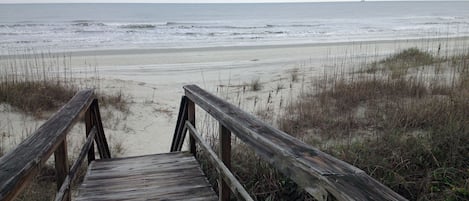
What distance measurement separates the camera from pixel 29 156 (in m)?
1.79

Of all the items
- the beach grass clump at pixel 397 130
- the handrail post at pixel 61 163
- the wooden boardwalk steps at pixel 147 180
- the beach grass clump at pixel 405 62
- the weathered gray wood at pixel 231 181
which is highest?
the beach grass clump at pixel 405 62

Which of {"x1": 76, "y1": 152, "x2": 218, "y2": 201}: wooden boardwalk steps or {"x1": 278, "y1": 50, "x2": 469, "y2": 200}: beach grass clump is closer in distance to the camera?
{"x1": 76, "y1": 152, "x2": 218, "y2": 201}: wooden boardwalk steps

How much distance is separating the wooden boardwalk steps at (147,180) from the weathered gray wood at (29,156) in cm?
77

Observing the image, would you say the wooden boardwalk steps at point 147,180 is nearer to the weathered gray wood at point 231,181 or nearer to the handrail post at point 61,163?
the weathered gray wood at point 231,181

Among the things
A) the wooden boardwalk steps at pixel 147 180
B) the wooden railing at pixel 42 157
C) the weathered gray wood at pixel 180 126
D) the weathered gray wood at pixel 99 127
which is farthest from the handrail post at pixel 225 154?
the weathered gray wood at pixel 99 127

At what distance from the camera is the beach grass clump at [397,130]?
3.56m

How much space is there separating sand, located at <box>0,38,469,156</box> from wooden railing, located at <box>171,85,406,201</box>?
127 inches

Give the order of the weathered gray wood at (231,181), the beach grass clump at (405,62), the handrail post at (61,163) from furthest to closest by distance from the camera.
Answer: the beach grass clump at (405,62) < the handrail post at (61,163) < the weathered gray wood at (231,181)

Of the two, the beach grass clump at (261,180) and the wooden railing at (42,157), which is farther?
the beach grass clump at (261,180)

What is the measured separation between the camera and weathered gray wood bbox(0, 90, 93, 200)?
152 cm

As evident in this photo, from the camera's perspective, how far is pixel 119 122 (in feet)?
24.4

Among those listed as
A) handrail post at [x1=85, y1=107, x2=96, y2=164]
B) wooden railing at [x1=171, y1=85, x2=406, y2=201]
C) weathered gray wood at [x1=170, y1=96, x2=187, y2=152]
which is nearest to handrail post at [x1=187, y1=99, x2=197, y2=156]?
weathered gray wood at [x1=170, y1=96, x2=187, y2=152]

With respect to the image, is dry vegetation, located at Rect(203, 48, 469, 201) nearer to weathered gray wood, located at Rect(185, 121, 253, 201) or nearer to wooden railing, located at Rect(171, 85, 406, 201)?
weathered gray wood, located at Rect(185, 121, 253, 201)

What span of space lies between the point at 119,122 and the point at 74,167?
472 cm
